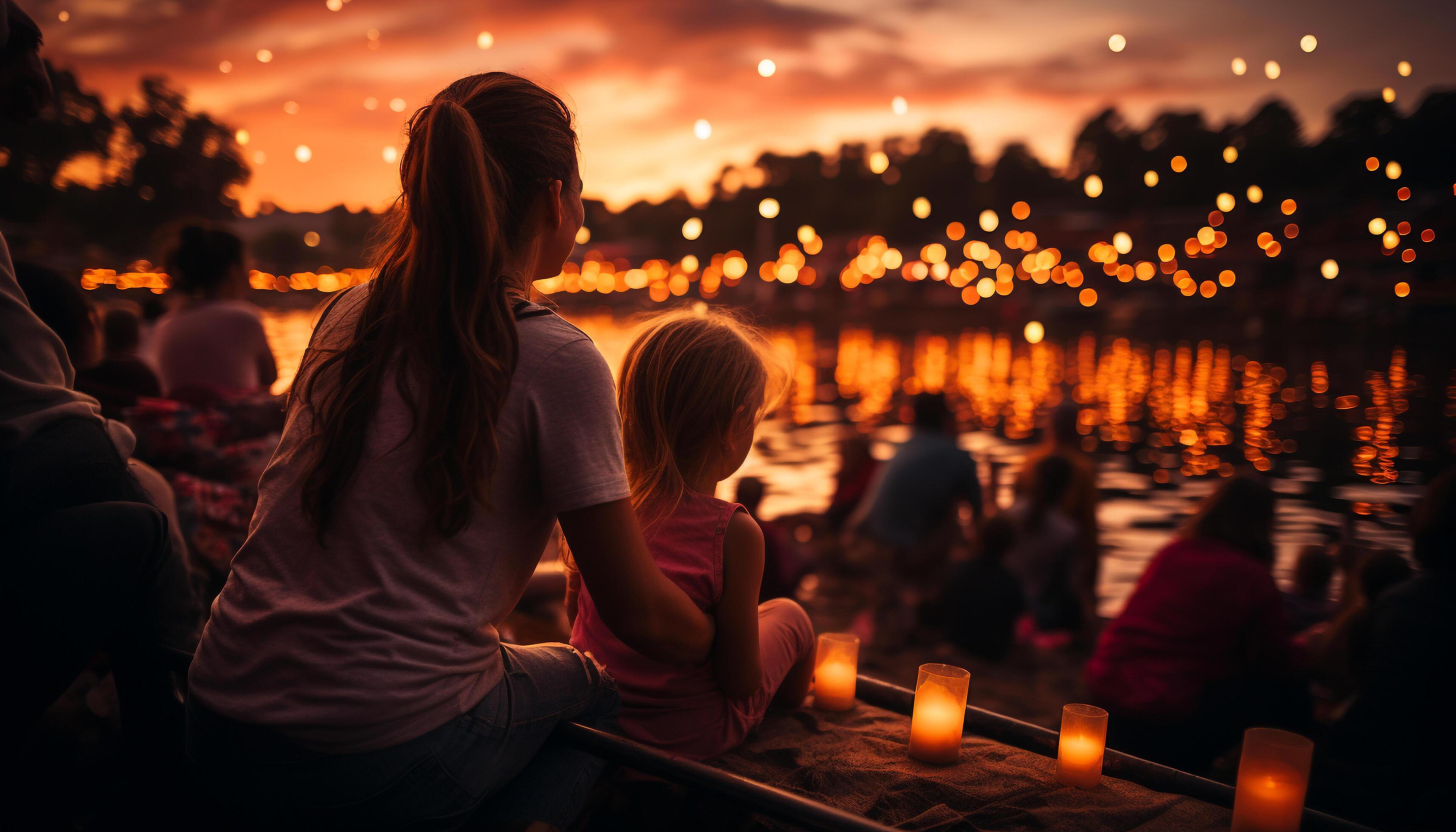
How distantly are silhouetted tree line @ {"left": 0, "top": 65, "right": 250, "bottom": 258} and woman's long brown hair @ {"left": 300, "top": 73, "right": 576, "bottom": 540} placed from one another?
14.8ft

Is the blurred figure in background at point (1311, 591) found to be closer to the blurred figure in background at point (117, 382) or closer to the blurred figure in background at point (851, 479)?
the blurred figure in background at point (851, 479)

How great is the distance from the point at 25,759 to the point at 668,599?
201cm

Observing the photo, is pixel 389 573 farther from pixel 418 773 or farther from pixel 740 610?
pixel 740 610

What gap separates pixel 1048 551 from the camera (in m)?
6.21

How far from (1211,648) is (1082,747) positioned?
1.46m

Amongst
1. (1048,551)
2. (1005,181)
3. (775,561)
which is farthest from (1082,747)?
(1005,181)

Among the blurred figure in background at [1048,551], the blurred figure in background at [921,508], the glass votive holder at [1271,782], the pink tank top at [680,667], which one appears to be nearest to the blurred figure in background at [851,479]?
the blurred figure in background at [921,508]

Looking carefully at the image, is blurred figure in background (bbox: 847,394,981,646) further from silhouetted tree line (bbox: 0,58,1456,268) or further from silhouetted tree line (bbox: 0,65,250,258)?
silhouetted tree line (bbox: 0,65,250,258)

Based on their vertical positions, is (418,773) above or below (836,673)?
above

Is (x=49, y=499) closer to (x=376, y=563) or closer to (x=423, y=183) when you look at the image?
(x=376, y=563)

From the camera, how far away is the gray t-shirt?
143 cm

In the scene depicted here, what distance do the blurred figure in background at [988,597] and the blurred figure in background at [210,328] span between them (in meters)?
4.06

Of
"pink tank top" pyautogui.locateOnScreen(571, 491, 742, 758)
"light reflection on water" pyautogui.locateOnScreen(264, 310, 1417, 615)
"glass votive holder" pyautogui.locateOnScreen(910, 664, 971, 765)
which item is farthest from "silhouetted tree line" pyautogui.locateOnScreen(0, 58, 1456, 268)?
"glass votive holder" pyautogui.locateOnScreen(910, 664, 971, 765)

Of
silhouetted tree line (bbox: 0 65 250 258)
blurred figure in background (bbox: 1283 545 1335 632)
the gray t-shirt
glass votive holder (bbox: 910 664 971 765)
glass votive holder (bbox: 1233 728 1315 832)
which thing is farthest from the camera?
silhouetted tree line (bbox: 0 65 250 258)
